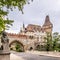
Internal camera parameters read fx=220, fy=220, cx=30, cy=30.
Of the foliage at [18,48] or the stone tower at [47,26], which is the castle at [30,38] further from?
the foliage at [18,48]

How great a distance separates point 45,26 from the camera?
100750 mm

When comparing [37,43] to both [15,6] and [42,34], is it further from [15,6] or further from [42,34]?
[15,6]

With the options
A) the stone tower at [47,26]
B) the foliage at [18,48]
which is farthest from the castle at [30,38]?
the foliage at [18,48]

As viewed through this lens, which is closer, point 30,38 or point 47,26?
point 30,38

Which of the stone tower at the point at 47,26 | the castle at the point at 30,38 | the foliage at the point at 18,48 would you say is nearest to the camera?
the foliage at the point at 18,48

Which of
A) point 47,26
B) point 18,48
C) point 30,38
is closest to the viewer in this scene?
point 18,48

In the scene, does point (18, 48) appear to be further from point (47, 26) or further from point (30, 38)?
point (47, 26)

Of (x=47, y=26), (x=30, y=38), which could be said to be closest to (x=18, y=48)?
(x=30, y=38)

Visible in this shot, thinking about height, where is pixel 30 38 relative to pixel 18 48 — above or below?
above

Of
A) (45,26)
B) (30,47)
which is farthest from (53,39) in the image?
(45,26)

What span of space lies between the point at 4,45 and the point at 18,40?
64034mm

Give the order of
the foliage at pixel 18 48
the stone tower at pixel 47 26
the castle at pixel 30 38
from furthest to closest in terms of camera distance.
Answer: the stone tower at pixel 47 26 < the castle at pixel 30 38 < the foliage at pixel 18 48

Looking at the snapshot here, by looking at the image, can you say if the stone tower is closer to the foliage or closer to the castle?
the castle

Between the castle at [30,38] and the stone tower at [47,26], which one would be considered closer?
the castle at [30,38]
